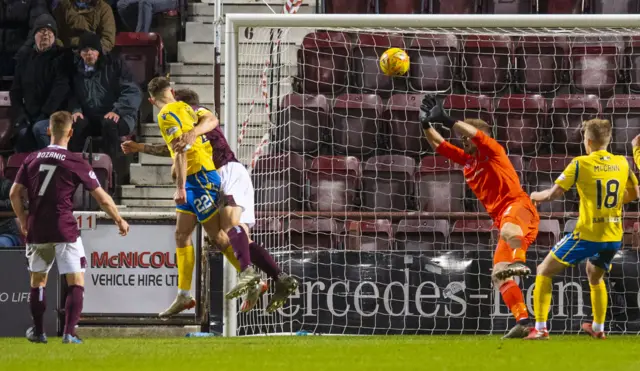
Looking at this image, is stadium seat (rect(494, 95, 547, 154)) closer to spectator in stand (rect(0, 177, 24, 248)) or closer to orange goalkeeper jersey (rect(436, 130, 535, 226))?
orange goalkeeper jersey (rect(436, 130, 535, 226))

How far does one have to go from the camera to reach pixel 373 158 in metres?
12.5

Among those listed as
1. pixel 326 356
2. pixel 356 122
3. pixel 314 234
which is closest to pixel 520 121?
pixel 356 122

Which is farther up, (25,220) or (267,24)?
(267,24)

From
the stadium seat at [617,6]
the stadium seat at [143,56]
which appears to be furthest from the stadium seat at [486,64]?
the stadium seat at [143,56]

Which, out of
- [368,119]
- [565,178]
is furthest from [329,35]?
[565,178]

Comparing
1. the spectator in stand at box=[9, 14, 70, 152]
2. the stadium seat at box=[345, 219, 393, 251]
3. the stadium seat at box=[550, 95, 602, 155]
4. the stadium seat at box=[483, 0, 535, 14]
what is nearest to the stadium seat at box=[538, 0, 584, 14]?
the stadium seat at box=[483, 0, 535, 14]

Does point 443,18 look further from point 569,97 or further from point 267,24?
point 569,97

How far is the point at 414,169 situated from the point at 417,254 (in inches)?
64.2

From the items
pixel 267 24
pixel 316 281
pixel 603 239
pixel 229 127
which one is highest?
pixel 267 24

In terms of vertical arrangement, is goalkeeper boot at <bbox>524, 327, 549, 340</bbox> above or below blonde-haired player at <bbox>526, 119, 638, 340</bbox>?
below

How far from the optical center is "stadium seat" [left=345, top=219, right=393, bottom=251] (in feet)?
38.6

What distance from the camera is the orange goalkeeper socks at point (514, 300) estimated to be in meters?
9.05

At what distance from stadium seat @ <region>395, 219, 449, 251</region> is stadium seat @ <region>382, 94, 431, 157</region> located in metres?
1.14

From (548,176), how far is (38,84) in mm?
5779
